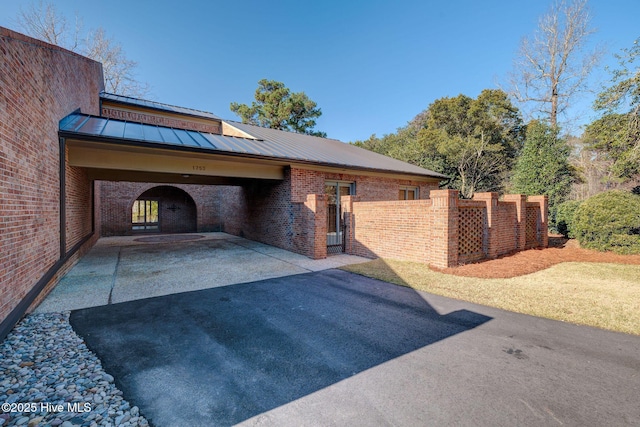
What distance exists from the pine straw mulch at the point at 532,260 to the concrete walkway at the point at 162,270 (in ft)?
9.93

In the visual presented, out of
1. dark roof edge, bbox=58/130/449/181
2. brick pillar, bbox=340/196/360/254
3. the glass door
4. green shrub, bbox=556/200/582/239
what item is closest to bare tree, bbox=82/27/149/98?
dark roof edge, bbox=58/130/449/181

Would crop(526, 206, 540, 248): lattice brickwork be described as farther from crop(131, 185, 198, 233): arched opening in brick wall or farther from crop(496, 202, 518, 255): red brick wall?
→ crop(131, 185, 198, 233): arched opening in brick wall

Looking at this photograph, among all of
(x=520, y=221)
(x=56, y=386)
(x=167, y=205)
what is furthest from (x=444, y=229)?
(x=167, y=205)

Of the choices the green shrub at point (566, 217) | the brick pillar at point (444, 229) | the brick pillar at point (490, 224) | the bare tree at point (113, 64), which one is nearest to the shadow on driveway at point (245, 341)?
the brick pillar at point (444, 229)

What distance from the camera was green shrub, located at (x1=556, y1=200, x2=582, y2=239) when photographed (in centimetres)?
1141

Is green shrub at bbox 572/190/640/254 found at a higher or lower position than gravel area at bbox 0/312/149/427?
higher

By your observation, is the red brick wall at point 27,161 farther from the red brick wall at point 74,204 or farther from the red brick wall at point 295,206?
the red brick wall at point 295,206

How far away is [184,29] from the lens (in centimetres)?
1327

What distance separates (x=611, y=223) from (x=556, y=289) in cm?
605

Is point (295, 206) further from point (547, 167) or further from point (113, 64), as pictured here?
point (113, 64)

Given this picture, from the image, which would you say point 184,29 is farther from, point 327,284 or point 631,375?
point 631,375

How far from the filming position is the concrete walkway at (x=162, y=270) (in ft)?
16.9

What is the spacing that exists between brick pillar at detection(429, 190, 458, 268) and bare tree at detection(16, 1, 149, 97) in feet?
80.2

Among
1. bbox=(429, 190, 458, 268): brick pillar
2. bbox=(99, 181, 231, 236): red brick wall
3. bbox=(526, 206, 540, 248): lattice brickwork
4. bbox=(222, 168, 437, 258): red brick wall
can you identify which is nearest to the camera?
bbox=(429, 190, 458, 268): brick pillar
